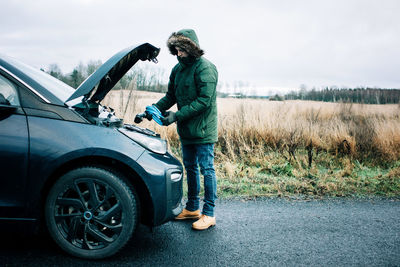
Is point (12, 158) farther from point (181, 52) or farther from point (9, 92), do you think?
point (181, 52)

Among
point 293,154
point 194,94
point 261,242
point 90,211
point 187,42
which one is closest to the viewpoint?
point 90,211

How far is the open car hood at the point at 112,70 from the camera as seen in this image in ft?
8.52

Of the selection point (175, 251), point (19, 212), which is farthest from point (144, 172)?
point (19, 212)

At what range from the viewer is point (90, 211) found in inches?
96.3

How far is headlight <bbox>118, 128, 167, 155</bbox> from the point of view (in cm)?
261

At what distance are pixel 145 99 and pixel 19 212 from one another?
6.43 metres

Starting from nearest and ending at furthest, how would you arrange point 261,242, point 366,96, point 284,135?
point 261,242
point 284,135
point 366,96

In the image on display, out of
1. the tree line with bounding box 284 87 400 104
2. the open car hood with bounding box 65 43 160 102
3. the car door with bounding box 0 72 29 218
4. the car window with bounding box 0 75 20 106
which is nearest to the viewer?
the car door with bounding box 0 72 29 218

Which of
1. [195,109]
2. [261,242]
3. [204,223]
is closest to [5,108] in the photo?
[195,109]

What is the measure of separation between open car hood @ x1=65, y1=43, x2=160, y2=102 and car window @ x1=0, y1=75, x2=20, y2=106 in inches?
14.6

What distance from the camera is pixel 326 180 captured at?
16.8 feet

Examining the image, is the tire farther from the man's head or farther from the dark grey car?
the man's head

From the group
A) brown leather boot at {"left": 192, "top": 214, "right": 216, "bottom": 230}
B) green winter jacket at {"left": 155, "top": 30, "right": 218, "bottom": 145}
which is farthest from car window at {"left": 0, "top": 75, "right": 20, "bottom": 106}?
brown leather boot at {"left": 192, "top": 214, "right": 216, "bottom": 230}

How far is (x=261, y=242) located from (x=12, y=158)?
2.09 metres
